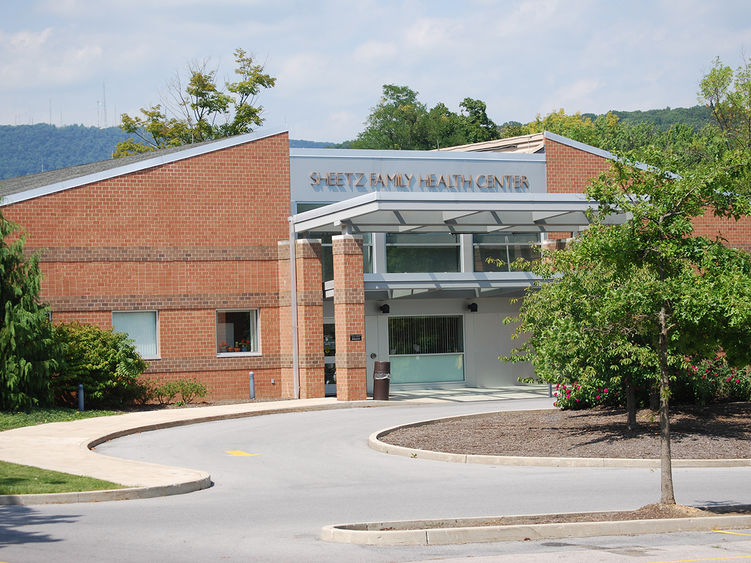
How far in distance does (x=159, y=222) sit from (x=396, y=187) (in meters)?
7.31

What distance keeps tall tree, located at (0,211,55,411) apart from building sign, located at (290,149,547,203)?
8.47m

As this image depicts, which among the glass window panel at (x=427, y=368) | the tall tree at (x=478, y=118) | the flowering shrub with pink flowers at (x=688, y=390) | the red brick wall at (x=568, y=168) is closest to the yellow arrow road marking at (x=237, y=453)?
the flowering shrub with pink flowers at (x=688, y=390)

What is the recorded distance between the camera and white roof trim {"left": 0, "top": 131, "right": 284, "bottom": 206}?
26891mm

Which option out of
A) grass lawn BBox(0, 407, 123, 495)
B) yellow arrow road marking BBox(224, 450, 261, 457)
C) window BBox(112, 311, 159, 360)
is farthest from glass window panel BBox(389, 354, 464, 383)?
grass lawn BBox(0, 407, 123, 495)

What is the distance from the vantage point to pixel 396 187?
3069 cm

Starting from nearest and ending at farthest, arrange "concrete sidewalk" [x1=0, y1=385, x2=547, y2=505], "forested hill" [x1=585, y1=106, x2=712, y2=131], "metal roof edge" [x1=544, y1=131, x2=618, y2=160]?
"concrete sidewalk" [x1=0, y1=385, x2=547, y2=505] → "metal roof edge" [x1=544, y1=131, x2=618, y2=160] → "forested hill" [x1=585, y1=106, x2=712, y2=131]

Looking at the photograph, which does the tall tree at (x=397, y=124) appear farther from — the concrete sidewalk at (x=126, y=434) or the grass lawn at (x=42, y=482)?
the grass lawn at (x=42, y=482)

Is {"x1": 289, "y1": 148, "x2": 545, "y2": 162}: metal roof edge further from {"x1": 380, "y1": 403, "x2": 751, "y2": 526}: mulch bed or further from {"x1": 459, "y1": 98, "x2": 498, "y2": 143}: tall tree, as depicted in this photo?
{"x1": 459, "y1": 98, "x2": 498, "y2": 143}: tall tree

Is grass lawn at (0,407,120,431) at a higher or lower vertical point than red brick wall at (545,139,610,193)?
lower

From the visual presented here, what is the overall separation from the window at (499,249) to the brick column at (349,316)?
563 cm

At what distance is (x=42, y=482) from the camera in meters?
13.7

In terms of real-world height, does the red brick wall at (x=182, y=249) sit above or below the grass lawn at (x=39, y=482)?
above

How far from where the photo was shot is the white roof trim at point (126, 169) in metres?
26.9

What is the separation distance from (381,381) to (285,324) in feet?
11.7
